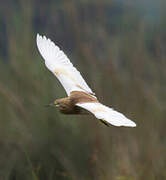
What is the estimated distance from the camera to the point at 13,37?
4.85 m

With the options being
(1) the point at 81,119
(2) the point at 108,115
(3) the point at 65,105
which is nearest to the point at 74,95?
(3) the point at 65,105

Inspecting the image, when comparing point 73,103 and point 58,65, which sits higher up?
point 58,65

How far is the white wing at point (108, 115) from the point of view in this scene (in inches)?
74.9

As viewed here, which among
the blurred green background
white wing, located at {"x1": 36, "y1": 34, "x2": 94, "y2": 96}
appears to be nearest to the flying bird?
white wing, located at {"x1": 36, "y1": 34, "x2": 94, "y2": 96}

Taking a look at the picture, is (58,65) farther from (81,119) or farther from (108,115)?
(81,119)

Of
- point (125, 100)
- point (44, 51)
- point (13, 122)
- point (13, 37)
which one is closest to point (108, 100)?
point (125, 100)

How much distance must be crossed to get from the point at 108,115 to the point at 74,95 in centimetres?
42

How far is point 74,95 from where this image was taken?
2.42 m

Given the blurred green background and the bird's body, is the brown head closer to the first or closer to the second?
the bird's body

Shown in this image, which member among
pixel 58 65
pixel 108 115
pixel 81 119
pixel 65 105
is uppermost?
pixel 81 119

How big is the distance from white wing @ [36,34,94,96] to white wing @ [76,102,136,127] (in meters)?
0.46

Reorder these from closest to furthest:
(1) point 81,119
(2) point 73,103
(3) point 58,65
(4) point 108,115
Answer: (4) point 108,115
(2) point 73,103
(3) point 58,65
(1) point 81,119

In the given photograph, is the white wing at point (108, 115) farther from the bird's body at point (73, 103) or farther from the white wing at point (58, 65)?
the white wing at point (58, 65)

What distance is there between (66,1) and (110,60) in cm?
50
